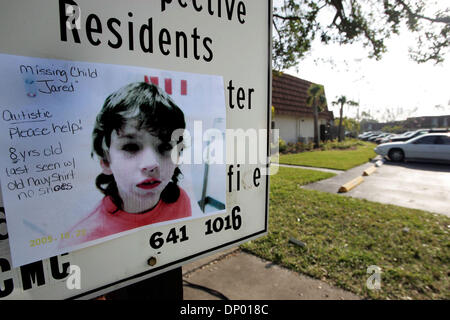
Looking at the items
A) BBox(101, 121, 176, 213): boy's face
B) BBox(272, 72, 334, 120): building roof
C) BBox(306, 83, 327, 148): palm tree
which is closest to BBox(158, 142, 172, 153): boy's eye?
BBox(101, 121, 176, 213): boy's face

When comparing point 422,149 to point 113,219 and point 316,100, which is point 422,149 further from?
point 113,219

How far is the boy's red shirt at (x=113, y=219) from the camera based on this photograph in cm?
96

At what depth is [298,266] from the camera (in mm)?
3180

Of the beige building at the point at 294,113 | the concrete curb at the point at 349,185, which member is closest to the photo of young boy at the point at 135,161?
the concrete curb at the point at 349,185

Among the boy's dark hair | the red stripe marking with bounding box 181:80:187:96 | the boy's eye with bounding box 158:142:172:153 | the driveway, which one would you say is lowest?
the driveway

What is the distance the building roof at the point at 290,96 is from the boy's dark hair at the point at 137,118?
13447 millimetres

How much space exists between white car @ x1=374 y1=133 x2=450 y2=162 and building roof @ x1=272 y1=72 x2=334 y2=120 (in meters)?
5.33

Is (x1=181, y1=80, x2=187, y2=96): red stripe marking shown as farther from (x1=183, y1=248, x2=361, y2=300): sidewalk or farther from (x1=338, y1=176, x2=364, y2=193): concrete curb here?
(x1=338, y1=176, x2=364, y2=193): concrete curb

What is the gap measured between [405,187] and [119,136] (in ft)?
27.8

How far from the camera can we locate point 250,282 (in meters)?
2.92

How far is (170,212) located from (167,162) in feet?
0.79

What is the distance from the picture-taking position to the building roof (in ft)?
46.9

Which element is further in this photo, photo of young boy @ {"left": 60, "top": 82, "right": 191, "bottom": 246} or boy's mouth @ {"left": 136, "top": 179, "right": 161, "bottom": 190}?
boy's mouth @ {"left": 136, "top": 179, "right": 161, "bottom": 190}

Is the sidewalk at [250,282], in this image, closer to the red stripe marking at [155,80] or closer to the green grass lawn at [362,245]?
the green grass lawn at [362,245]
